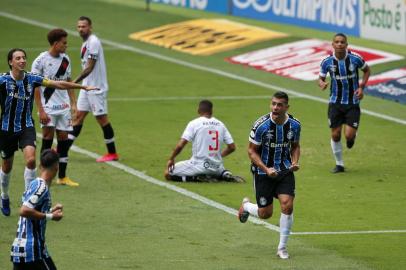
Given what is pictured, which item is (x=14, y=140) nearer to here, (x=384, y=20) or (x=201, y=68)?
(x=201, y=68)

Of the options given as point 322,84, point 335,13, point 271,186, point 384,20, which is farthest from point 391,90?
point 271,186

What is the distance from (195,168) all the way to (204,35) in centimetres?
2012

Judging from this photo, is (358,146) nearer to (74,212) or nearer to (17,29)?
(74,212)

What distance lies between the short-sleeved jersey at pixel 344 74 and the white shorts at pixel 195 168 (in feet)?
9.07

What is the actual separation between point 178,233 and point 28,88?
3.16 meters

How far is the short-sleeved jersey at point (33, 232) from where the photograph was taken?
13203mm

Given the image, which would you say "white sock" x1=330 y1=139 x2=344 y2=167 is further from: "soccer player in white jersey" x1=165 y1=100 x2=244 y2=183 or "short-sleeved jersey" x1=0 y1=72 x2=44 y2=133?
"short-sleeved jersey" x1=0 y1=72 x2=44 y2=133

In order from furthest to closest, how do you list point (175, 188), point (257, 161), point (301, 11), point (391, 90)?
point (301, 11) < point (391, 90) < point (175, 188) < point (257, 161)

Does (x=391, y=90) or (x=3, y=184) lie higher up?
(x=3, y=184)

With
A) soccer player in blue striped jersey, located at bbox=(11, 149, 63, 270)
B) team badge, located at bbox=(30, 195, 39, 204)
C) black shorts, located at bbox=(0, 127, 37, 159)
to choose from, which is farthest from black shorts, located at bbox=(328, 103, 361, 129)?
team badge, located at bbox=(30, 195, 39, 204)

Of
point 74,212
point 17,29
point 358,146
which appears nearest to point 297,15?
point 17,29

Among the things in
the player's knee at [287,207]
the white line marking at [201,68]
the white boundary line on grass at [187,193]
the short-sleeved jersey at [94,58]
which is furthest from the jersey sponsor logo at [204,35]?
the player's knee at [287,207]

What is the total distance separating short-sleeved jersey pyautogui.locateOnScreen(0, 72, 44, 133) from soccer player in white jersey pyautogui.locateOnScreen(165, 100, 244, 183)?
3.39 m

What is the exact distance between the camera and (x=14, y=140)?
63.5 feet
